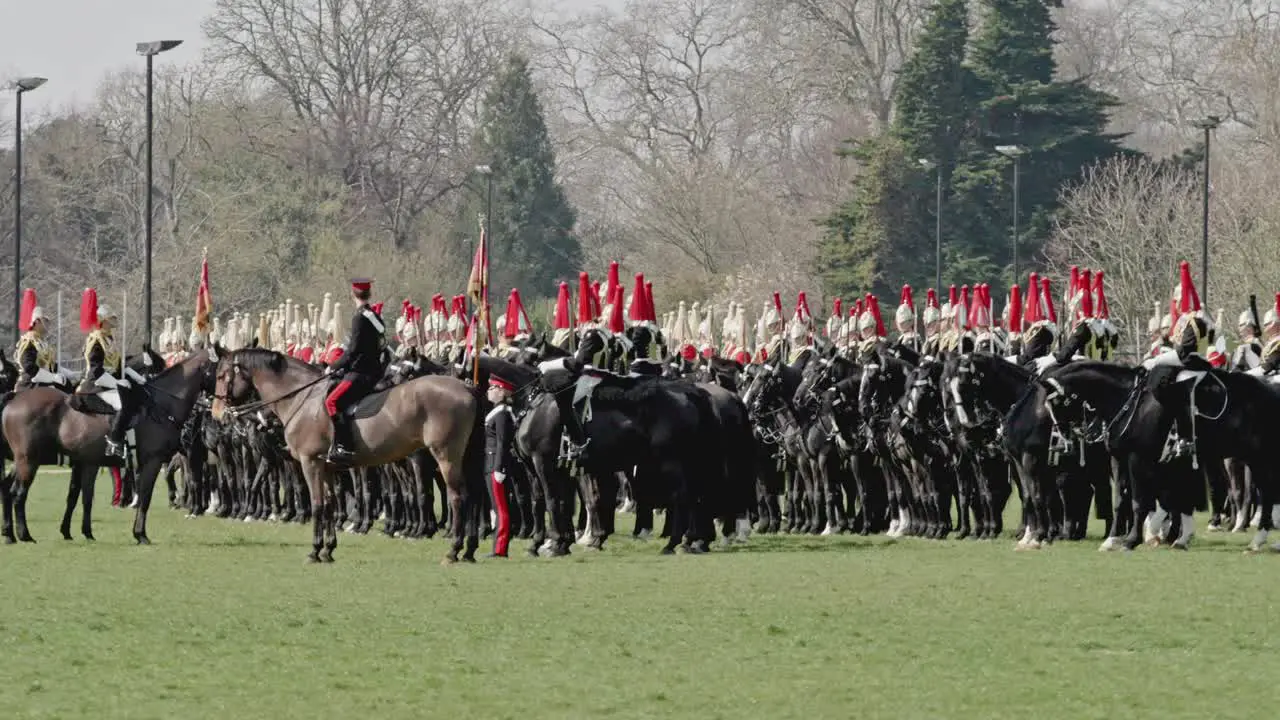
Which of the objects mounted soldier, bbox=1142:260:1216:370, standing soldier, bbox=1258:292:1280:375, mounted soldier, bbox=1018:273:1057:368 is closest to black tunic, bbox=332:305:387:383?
mounted soldier, bbox=1018:273:1057:368

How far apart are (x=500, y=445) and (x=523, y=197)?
223ft

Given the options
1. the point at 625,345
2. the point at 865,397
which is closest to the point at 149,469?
the point at 625,345

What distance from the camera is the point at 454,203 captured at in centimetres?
8850

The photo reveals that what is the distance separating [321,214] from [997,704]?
221 ft

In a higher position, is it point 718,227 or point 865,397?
point 718,227

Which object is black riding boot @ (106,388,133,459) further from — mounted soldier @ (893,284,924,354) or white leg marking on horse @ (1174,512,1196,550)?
white leg marking on horse @ (1174,512,1196,550)

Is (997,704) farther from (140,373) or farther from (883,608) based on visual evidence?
(140,373)

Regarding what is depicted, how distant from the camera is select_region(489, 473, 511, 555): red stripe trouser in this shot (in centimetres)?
2416

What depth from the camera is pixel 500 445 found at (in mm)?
24469

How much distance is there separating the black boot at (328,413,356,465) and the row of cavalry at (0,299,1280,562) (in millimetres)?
118

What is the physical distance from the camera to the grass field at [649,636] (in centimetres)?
1302

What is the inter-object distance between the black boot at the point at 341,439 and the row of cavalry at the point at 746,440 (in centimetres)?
12

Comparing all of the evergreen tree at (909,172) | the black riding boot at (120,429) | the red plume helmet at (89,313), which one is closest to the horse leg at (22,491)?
the black riding boot at (120,429)

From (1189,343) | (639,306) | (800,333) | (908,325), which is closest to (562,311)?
(800,333)
